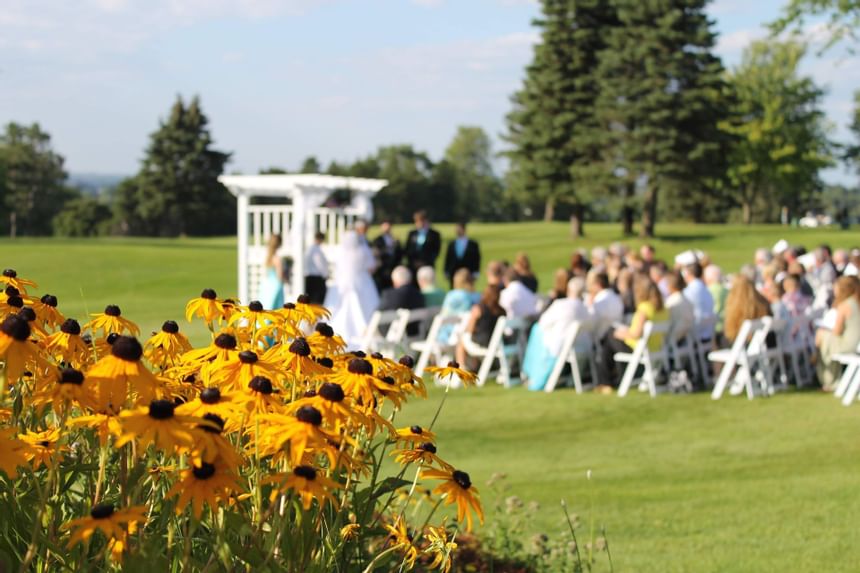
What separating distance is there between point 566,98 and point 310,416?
161 ft

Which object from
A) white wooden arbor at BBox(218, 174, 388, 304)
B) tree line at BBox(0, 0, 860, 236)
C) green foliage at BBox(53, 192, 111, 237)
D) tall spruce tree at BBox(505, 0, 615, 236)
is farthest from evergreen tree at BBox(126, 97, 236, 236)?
white wooden arbor at BBox(218, 174, 388, 304)

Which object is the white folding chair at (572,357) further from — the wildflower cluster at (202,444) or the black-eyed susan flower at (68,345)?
the black-eyed susan flower at (68,345)

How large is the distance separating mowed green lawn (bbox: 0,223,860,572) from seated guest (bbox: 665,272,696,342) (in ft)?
3.14

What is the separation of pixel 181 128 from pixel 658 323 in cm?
6723

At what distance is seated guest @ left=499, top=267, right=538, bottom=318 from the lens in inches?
527

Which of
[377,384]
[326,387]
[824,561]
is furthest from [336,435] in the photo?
[824,561]

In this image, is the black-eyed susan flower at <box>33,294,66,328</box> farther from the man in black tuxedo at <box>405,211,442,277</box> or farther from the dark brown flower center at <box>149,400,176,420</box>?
the man in black tuxedo at <box>405,211,442,277</box>

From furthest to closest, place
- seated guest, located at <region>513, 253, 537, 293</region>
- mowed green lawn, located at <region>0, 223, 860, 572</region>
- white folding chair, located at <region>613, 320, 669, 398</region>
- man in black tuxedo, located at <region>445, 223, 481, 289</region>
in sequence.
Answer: man in black tuxedo, located at <region>445, 223, 481, 289</region> < seated guest, located at <region>513, 253, 537, 293</region> < white folding chair, located at <region>613, 320, 669, 398</region> < mowed green lawn, located at <region>0, 223, 860, 572</region>

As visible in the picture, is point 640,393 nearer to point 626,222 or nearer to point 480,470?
point 480,470

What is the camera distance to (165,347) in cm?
315

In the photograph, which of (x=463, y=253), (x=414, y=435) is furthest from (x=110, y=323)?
(x=463, y=253)

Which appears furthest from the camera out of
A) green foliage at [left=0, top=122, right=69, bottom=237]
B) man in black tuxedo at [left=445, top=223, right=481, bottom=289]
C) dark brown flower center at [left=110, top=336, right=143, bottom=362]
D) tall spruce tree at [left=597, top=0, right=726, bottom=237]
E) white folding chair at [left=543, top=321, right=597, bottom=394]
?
green foliage at [left=0, top=122, right=69, bottom=237]

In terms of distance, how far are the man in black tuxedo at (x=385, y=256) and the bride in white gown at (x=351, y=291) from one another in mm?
2032

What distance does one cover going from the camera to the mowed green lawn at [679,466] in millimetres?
6543
